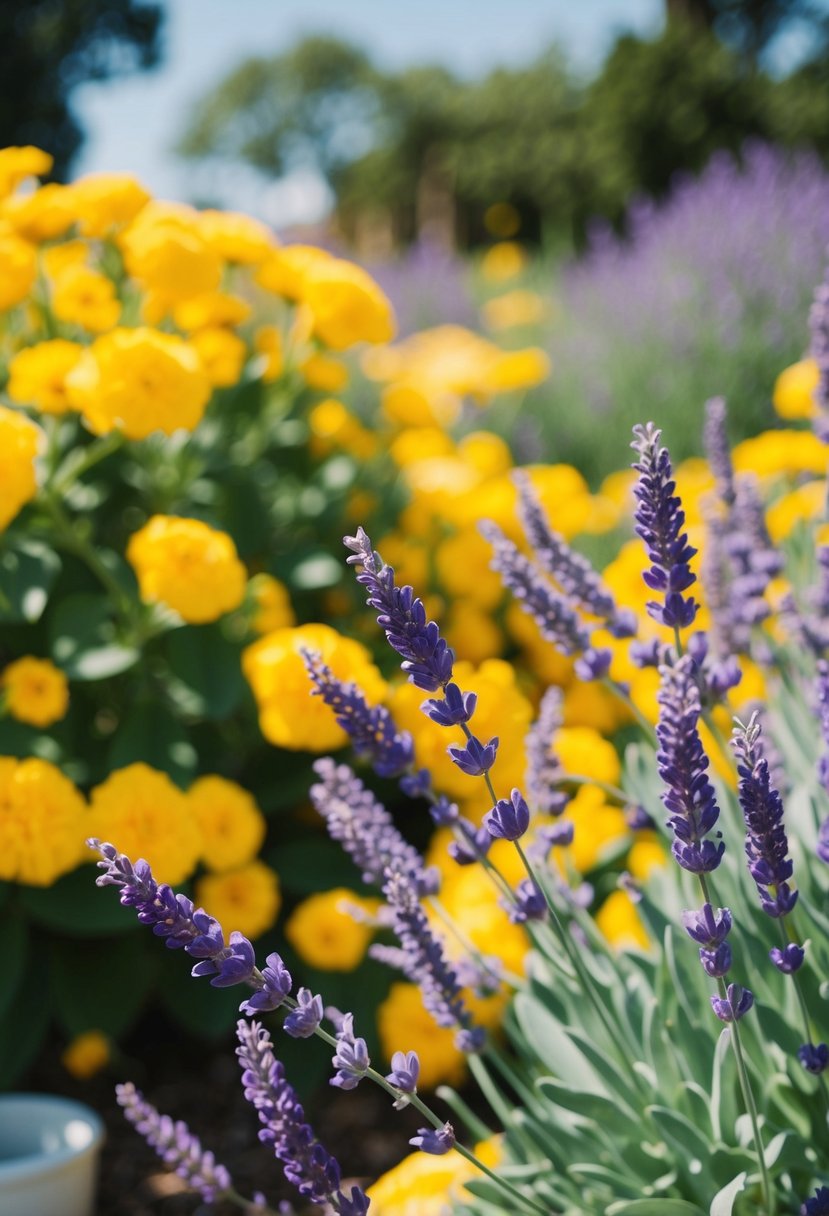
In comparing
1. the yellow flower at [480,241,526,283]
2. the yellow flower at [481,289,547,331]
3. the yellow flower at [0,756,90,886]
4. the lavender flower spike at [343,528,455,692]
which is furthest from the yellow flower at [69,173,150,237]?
the yellow flower at [480,241,526,283]

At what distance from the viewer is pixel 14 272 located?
77.9 inches

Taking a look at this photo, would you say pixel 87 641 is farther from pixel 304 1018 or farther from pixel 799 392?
pixel 799 392

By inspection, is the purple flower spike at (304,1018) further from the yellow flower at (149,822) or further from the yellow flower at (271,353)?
the yellow flower at (271,353)

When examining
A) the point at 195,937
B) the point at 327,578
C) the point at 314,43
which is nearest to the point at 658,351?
the point at 327,578

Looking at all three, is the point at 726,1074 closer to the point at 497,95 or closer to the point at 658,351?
the point at 658,351

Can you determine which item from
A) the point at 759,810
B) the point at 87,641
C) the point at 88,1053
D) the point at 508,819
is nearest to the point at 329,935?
the point at 88,1053

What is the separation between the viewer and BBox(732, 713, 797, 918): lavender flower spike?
2.38 feet

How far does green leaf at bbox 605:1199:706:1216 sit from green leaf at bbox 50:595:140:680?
1.13 meters

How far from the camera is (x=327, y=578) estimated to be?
2203mm

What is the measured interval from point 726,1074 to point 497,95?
2810 centimetres

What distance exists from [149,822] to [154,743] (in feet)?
0.87

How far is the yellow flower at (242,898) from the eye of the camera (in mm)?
1881

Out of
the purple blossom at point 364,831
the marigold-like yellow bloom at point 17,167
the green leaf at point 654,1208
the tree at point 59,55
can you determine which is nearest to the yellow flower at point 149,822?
the purple blossom at point 364,831

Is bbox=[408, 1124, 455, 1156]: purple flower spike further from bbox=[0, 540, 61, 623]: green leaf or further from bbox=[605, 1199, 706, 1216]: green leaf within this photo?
bbox=[0, 540, 61, 623]: green leaf
